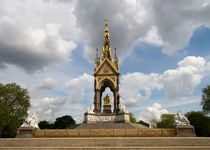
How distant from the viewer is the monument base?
2820 centimetres

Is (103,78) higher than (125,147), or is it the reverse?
(103,78)

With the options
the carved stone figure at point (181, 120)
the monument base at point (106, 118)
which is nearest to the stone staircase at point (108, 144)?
the carved stone figure at point (181, 120)

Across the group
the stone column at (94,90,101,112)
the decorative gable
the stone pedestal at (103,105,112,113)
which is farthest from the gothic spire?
the stone pedestal at (103,105,112,113)

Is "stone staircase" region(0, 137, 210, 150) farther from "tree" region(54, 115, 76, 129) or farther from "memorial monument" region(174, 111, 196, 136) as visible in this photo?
"tree" region(54, 115, 76, 129)

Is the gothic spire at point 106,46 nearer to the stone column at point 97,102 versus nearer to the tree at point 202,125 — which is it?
the stone column at point 97,102

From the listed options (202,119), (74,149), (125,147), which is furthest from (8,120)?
(202,119)

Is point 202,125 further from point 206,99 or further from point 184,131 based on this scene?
point 184,131

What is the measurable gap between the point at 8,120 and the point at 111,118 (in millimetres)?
17442

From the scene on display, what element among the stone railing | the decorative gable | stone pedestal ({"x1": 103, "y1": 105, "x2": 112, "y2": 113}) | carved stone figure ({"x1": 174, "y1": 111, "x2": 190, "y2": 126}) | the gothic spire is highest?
the gothic spire

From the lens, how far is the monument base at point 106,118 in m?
28.2

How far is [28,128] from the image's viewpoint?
19531 mm

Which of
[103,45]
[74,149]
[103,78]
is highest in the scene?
[103,45]

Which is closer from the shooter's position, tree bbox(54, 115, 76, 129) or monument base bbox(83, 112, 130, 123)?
monument base bbox(83, 112, 130, 123)

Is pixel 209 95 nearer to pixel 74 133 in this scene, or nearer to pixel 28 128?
pixel 74 133
